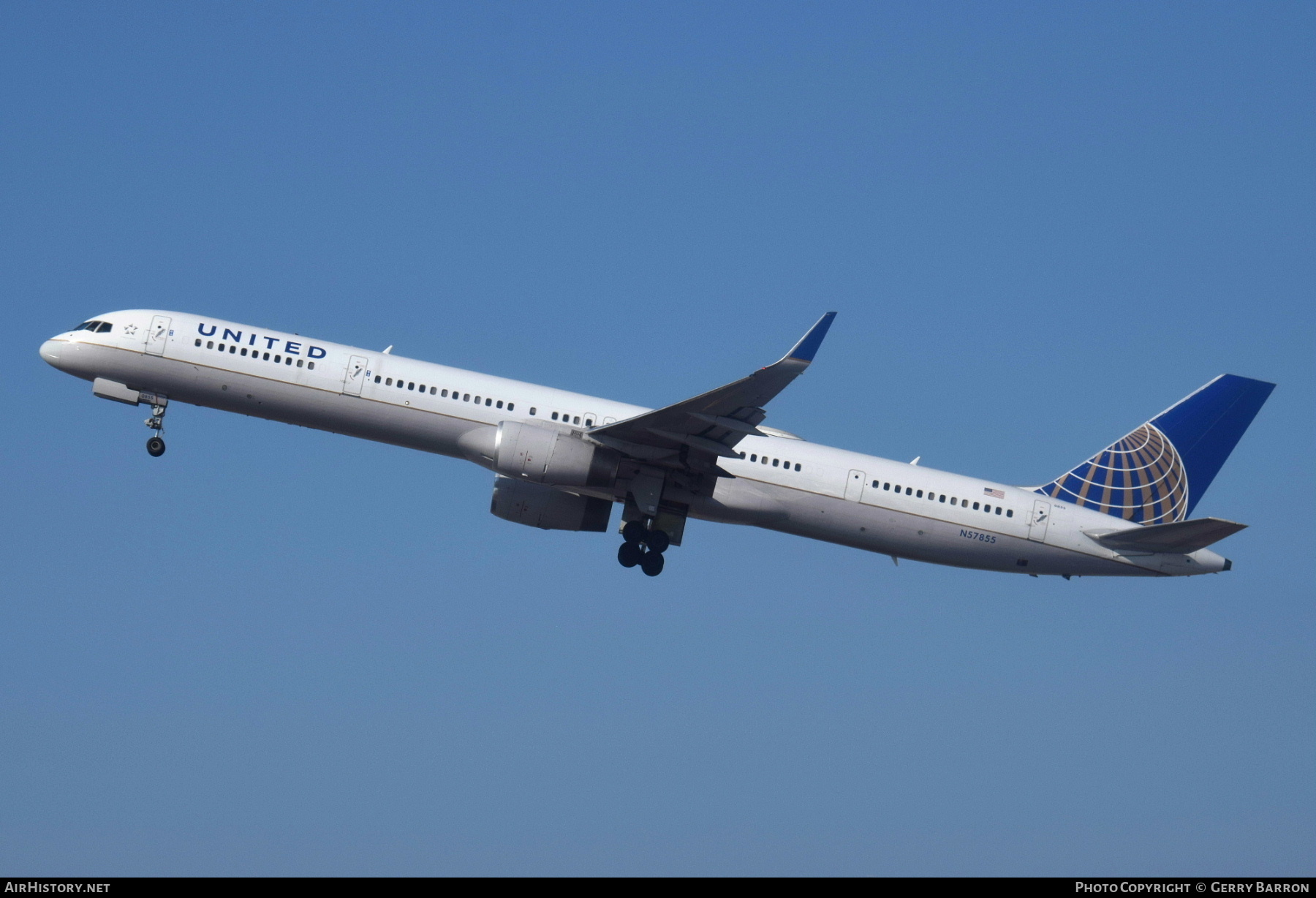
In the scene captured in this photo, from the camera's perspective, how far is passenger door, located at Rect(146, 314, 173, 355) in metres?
37.1

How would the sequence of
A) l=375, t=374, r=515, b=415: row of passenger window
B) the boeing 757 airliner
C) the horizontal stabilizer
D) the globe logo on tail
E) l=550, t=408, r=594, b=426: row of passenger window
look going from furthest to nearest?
the globe logo on tail → l=550, t=408, r=594, b=426: row of passenger window → l=375, t=374, r=515, b=415: row of passenger window → the boeing 757 airliner → the horizontal stabilizer

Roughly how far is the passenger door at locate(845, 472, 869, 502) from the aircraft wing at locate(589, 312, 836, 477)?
359 cm

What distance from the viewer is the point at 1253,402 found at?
134 ft

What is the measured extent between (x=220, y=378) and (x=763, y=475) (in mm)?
15679

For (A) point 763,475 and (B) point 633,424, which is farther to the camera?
(A) point 763,475

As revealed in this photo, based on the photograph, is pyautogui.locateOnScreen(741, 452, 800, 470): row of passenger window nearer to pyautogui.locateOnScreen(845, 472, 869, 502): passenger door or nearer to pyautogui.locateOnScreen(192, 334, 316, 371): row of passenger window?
pyautogui.locateOnScreen(845, 472, 869, 502): passenger door

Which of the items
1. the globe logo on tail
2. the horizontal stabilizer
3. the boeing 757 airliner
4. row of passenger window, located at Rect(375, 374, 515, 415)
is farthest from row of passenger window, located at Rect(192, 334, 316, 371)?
the horizontal stabilizer

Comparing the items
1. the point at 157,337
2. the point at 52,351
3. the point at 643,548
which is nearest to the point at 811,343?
the point at 643,548
